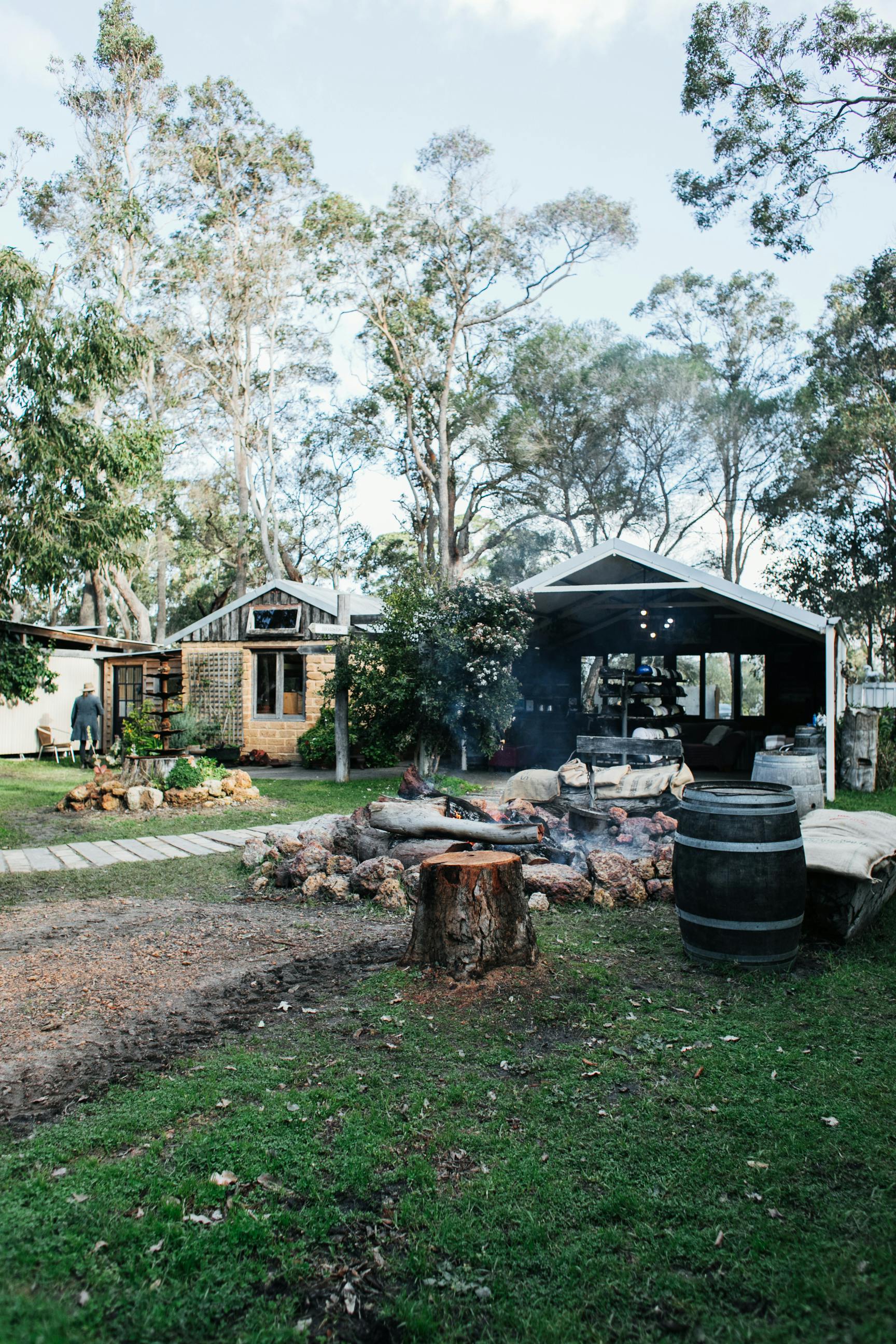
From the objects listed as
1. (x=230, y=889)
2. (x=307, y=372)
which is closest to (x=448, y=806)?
(x=230, y=889)

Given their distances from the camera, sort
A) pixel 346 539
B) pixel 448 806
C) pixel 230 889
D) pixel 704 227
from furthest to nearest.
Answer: pixel 346 539
pixel 704 227
pixel 448 806
pixel 230 889

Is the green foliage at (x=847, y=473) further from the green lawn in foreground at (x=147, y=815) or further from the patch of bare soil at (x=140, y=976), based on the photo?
the patch of bare soil at (x=140, y=976)

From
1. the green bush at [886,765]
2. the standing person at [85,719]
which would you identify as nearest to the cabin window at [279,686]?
the standing person at [85,719]

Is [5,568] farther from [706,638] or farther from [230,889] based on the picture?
[706,638]

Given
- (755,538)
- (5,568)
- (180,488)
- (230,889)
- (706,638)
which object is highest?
(180,488)

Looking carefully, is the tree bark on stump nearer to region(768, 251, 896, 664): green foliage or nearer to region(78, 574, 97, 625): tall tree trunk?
region(768, 251, 896, 664): green foliage

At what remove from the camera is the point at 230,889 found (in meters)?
6.04

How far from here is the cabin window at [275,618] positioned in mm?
16500

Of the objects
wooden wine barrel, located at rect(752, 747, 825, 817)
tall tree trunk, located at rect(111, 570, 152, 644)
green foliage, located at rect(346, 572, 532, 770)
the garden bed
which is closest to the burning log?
wooden wine barrel, located at rect(752, 747, 825, 817)

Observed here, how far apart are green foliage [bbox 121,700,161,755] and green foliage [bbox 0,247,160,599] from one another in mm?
2750

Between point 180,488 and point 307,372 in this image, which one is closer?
point 307,372

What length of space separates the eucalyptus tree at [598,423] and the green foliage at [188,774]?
57.8 feet

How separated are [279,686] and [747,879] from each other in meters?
13.4

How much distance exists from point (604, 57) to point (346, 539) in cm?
2217
